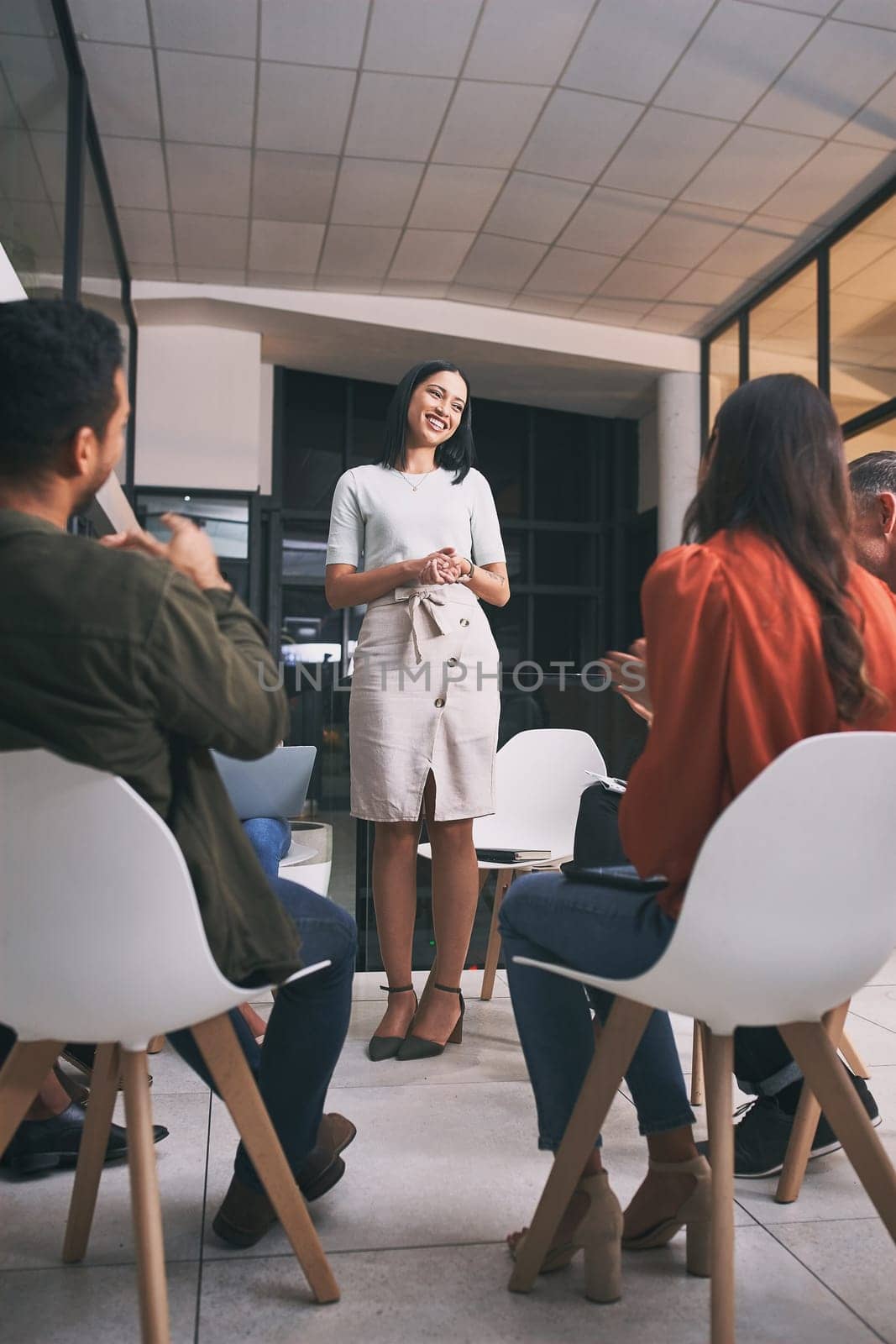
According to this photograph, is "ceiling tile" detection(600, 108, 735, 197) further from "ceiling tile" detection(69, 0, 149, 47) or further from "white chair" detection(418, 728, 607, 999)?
"white chair" detection(418, 728, 607, 999)

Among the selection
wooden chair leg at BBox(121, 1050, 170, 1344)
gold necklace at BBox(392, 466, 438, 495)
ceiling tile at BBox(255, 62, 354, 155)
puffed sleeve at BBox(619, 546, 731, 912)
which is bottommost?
wooden chair leg at BBox(121, 1050, 170, 1344)

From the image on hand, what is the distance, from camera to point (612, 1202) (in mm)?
1275

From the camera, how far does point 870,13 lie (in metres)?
4.32

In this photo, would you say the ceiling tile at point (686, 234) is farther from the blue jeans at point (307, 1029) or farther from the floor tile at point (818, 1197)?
the blue jeans at point (307, 1029)

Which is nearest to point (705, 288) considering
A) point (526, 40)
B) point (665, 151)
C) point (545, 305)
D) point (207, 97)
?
point (545, 305)

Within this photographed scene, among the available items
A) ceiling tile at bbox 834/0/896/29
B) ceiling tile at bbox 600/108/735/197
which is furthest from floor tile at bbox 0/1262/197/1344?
ceiling tile at bbox 600/108/735/197

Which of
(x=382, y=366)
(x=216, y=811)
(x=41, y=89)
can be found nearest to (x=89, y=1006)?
(x=216, y=811)

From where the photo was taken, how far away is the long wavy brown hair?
115cm

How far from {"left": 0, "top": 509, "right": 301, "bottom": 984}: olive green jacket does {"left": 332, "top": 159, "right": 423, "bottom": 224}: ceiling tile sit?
515 centimetres

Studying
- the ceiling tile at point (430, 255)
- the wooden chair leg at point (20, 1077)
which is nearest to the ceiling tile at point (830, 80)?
the ceiling tile at point (430, 255)

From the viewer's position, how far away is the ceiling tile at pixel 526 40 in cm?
439

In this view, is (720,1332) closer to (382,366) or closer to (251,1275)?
(251,1275)

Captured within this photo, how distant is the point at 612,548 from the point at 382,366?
255cm

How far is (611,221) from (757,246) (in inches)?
37.7
